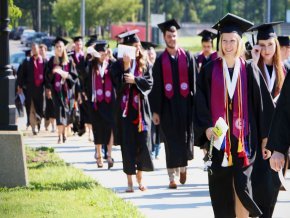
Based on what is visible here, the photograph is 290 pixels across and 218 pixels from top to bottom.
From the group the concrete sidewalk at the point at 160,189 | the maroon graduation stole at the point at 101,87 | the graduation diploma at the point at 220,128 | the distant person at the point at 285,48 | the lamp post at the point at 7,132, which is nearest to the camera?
the graduation diploma at the point at 220,128

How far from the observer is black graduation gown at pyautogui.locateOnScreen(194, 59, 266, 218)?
325 inches

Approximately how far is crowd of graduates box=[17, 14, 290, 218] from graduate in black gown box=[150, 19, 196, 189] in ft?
0.04

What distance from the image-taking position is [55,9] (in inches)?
2726

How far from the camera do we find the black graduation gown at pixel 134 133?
12.2 metres

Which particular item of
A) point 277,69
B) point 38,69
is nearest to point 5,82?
point 277,69

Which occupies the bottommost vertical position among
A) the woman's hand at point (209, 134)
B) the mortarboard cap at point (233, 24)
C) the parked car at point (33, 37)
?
the parked car at point (33, 37)

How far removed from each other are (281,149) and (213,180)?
151cm

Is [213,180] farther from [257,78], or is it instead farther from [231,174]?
[257,78]

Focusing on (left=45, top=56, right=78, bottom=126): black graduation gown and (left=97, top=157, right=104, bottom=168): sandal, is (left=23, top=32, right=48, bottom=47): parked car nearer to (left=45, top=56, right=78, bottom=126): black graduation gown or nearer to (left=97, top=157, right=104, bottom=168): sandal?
(left=45, top=56, right=78, bottom=126): black graduation gown

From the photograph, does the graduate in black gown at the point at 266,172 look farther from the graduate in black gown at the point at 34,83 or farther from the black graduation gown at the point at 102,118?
the graduate in black gown at the point at 34,83

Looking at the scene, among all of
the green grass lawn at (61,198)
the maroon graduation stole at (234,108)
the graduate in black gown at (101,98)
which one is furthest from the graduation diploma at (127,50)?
the maroon graduation stole at (234,108)

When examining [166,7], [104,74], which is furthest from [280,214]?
[166,7]

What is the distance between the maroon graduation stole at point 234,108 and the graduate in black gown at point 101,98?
6.46 m

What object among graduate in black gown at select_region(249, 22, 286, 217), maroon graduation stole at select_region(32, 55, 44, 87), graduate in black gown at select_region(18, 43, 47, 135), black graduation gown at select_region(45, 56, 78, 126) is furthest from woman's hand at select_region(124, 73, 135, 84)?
maroon graduation stole at select_region(32, 55, 44, 87)
